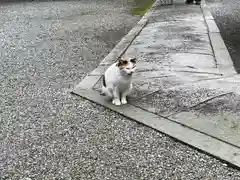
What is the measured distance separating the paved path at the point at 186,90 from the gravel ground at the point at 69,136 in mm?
191

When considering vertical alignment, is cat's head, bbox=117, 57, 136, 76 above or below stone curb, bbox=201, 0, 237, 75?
above

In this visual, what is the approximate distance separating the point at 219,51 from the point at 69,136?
169 inches

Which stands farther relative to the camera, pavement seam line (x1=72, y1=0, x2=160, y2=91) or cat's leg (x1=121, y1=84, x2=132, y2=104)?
pavement seam line (x1=72, y1=0, x2=160, y2=91)

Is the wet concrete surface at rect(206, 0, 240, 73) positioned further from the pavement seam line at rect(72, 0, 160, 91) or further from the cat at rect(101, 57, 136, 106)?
the cat at rect(101, 57, 136, 106)

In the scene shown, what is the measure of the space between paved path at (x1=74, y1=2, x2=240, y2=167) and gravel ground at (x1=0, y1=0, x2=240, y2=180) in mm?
191

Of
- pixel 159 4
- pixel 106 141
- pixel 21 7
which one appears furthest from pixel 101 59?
pixel 21 7

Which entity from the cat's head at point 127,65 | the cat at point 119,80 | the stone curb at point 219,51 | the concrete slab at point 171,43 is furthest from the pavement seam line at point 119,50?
the stone curb at point 219,51

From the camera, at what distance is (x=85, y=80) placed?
605cm

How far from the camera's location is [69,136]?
13.6 feet

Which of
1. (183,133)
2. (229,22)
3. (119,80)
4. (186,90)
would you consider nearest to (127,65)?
(119,80)

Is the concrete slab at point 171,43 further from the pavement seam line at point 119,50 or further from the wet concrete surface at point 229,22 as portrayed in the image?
the wet concrete surface at point 229,22

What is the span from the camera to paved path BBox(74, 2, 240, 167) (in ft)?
13.0

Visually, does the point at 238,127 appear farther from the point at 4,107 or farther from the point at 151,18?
the point at 151,18

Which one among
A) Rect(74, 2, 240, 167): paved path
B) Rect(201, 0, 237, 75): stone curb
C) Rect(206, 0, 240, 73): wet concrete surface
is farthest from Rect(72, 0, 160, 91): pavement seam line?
Rect(206, 0, 240, 73): wet concrete surface
